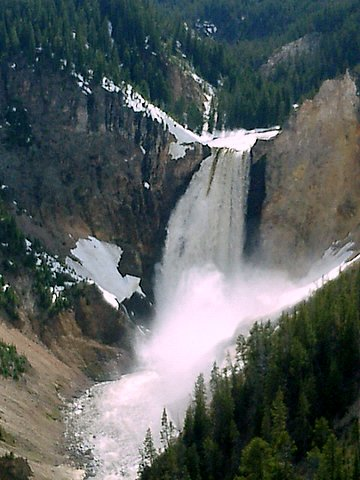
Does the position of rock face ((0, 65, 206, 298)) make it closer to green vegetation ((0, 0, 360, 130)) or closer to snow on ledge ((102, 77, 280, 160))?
snow on ledge ((102, 77, 280, 160))

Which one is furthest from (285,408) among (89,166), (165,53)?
(165,53)

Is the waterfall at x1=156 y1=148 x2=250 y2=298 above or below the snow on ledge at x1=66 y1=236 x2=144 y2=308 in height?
above

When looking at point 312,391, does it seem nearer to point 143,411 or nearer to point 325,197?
point 143,411

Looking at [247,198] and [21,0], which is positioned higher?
[21,0]

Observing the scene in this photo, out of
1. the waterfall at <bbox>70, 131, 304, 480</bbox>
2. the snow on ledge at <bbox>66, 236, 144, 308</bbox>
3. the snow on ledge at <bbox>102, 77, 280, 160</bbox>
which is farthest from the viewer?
the snow on ledge at <bbox>102, 77, 280, 160</bbox>

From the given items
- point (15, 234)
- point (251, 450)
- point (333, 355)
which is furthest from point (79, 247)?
point (251, 450)

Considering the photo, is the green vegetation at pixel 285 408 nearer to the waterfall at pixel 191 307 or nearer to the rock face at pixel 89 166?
the waterfall at pixel 191 307

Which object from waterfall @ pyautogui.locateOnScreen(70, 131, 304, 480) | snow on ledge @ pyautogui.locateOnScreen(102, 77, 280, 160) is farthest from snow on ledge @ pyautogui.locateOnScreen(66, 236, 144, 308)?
snow on ledge @ pyautogui.locateOnScreen(102, 77, 280, 160)
